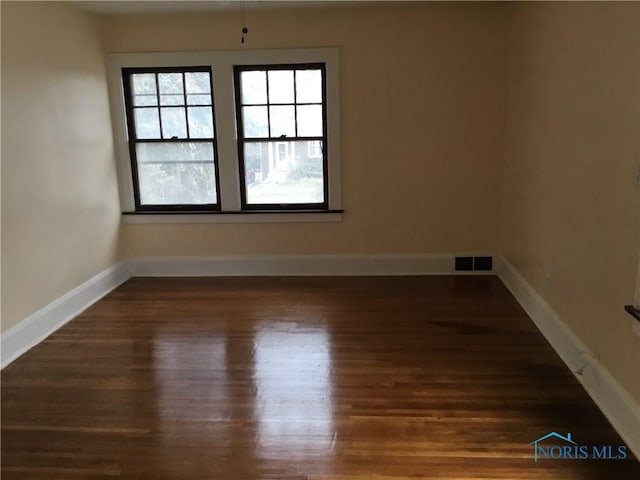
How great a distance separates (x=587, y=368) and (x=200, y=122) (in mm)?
3663

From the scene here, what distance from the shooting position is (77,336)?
375 centimetres

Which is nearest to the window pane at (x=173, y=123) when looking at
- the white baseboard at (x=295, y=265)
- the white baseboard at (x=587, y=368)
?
the white baseboard at (x=295, y=265)

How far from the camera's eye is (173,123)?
16.0ft

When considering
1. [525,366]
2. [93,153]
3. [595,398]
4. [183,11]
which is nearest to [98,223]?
[93,153]

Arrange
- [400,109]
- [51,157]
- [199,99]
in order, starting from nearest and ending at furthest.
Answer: [51,157] → [400,109] → [199,99]

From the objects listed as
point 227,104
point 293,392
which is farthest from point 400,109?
point 293,392

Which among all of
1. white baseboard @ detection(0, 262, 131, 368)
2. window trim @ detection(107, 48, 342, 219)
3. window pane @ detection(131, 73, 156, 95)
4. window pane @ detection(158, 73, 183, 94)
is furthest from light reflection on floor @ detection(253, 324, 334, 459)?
window pane @ detection(131, 73, 156, 95)

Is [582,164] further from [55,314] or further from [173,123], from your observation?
[55,314]

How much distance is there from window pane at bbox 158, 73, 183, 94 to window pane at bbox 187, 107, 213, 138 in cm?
22

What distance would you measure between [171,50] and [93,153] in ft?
3.72

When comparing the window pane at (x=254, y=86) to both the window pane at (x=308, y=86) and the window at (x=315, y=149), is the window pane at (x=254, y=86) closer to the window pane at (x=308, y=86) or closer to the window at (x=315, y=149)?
the window pane at (x=308, y=86)

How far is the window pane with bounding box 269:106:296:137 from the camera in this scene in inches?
188

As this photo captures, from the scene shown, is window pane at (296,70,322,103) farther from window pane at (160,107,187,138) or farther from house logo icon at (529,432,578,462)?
house logo icon at (529,432,578,462)

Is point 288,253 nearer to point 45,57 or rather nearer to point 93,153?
point 93,153
